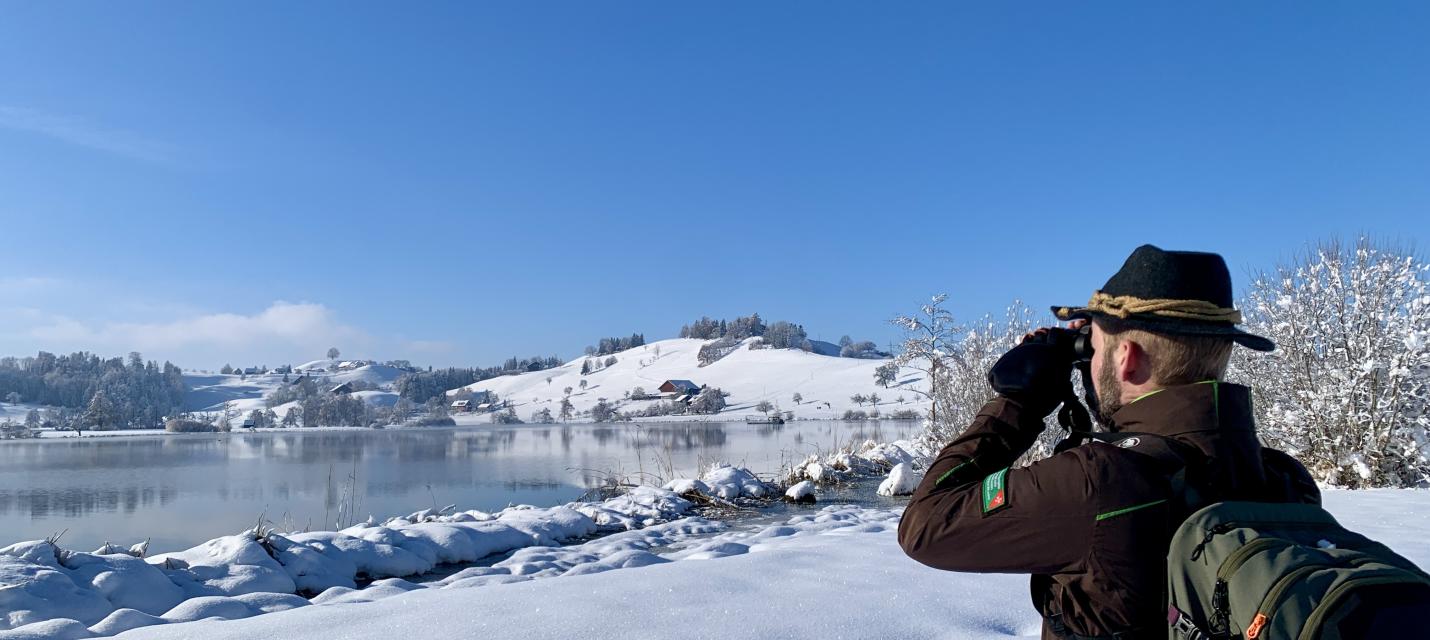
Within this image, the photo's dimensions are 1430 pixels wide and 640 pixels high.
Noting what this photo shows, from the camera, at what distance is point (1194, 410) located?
4.63ft

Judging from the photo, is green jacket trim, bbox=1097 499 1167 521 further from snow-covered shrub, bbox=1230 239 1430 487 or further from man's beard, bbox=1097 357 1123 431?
snow-covered shrub, bbox=1230 239 1430 487

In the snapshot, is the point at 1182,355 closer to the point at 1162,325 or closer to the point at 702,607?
the point at 1162,325

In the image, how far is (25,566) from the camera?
5020 mm

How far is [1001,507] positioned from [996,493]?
3cm

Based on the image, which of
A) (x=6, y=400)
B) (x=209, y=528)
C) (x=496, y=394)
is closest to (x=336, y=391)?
(x=496, y=394)

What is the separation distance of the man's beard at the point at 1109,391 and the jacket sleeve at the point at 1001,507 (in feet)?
0.43

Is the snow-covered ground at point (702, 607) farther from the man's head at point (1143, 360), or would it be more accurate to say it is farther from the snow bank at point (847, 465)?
the snow bank at point (847, 465)

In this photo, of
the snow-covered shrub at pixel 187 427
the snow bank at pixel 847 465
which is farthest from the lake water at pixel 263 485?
the snow-covered shrub at pixel 187 427

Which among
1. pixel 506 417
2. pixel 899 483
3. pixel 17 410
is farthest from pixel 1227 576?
pixel 17 410

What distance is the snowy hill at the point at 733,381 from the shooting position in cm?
7531

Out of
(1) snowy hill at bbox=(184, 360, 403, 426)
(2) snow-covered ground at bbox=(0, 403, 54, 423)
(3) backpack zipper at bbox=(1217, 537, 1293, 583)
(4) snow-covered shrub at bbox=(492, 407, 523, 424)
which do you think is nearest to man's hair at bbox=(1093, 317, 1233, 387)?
(3) backpack zipper at bbox=(1217, 537, 1293, 583)

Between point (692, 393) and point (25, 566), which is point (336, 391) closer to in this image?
point (692, 393)

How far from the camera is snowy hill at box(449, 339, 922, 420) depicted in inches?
2965

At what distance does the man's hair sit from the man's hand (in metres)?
0.16
